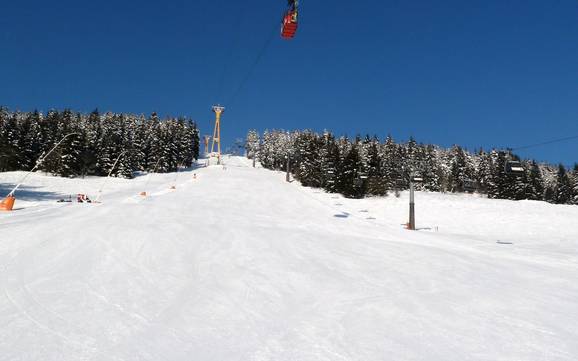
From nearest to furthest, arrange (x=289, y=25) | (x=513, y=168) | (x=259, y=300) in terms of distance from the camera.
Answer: (x=259, y=300), (x=289, y=25), (x=513, y=168)

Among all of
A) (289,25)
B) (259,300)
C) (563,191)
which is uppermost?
(289,25)

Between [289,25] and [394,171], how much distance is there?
78.9m

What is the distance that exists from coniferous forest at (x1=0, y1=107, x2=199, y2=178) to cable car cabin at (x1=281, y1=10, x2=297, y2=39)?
157 ft

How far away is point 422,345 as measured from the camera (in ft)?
16.3

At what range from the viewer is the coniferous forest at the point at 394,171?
56.8m

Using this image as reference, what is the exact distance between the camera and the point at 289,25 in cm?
1738

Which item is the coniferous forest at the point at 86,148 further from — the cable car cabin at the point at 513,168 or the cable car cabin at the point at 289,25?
the cable car cabin at the point at 513,168

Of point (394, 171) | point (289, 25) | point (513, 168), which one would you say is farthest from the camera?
point (394, 171)

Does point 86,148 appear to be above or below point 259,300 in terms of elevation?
above

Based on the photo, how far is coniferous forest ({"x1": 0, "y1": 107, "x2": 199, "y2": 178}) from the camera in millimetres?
63272

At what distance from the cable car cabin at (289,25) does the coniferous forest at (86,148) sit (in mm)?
47954

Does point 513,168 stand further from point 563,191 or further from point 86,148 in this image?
point 563,191

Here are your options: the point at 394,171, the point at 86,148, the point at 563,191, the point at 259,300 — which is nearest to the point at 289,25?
the point at 259,300

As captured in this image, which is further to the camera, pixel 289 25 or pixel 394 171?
pixel 394 171
